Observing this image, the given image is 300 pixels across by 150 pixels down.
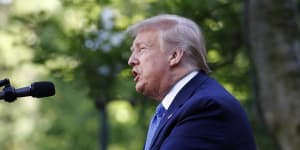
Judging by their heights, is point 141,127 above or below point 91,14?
below

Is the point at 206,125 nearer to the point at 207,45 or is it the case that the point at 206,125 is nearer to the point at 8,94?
the point at 8,94

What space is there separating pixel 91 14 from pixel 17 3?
496 inches

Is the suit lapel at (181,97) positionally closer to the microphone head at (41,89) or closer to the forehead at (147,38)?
the forehead at (147,38)

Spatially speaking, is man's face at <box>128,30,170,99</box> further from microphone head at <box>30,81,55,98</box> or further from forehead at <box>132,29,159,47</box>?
microphone head at <box>30,81,55,98</box>

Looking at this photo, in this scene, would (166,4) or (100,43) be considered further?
(100,43)

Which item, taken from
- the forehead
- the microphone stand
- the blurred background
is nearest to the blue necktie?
the forehead

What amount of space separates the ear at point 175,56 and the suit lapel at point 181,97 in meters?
0.11

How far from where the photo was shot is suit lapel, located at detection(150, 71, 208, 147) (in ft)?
12.7

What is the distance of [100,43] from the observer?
12.7 metres

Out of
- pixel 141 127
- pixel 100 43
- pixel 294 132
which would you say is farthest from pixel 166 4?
pixel 141 127

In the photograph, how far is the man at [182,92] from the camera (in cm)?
369

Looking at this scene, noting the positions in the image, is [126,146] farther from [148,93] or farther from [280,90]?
[148,93]

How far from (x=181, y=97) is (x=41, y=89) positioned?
616mm

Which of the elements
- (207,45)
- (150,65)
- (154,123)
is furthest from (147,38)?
(207,45)
